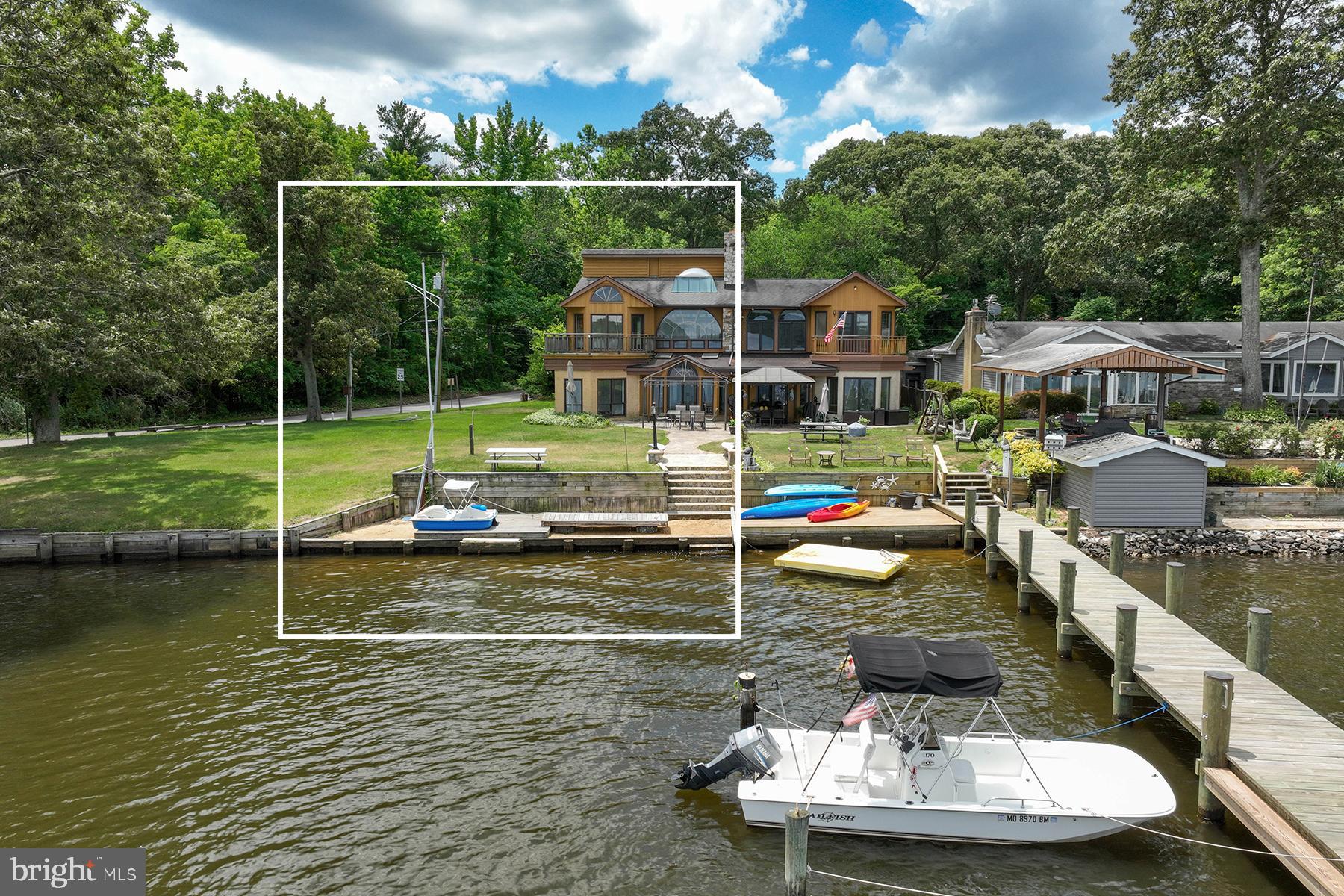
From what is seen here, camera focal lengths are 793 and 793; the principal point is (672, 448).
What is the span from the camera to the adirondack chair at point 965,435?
3055cm

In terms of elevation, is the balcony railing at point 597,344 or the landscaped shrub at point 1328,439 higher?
the balcony railing at point 597,344

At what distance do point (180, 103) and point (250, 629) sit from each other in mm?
46043

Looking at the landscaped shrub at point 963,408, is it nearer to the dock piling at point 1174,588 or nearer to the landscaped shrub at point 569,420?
the landscaped shrub at point 569,420

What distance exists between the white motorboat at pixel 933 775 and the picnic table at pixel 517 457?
1788 centimetres

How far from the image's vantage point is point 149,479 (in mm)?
27781

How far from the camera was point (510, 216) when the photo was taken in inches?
1529

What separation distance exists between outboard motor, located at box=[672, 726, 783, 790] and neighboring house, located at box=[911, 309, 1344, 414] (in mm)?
30126

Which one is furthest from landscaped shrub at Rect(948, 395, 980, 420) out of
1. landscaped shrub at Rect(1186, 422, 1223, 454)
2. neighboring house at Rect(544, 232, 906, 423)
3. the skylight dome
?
the skylight dome

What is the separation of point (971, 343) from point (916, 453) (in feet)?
46.8

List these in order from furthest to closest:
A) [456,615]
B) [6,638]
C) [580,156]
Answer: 1. [580,156]
2. [456,615]
3. [6,638]

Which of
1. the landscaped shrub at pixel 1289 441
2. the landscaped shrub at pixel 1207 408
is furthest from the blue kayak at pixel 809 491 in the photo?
the landscaped shrub at pixel 1207 408

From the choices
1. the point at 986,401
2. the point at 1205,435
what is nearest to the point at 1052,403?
the point at 986,401

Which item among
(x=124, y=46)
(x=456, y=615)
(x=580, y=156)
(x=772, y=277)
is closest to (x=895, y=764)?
(x=456, y=615)

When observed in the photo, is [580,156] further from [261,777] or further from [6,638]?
[261,777]
